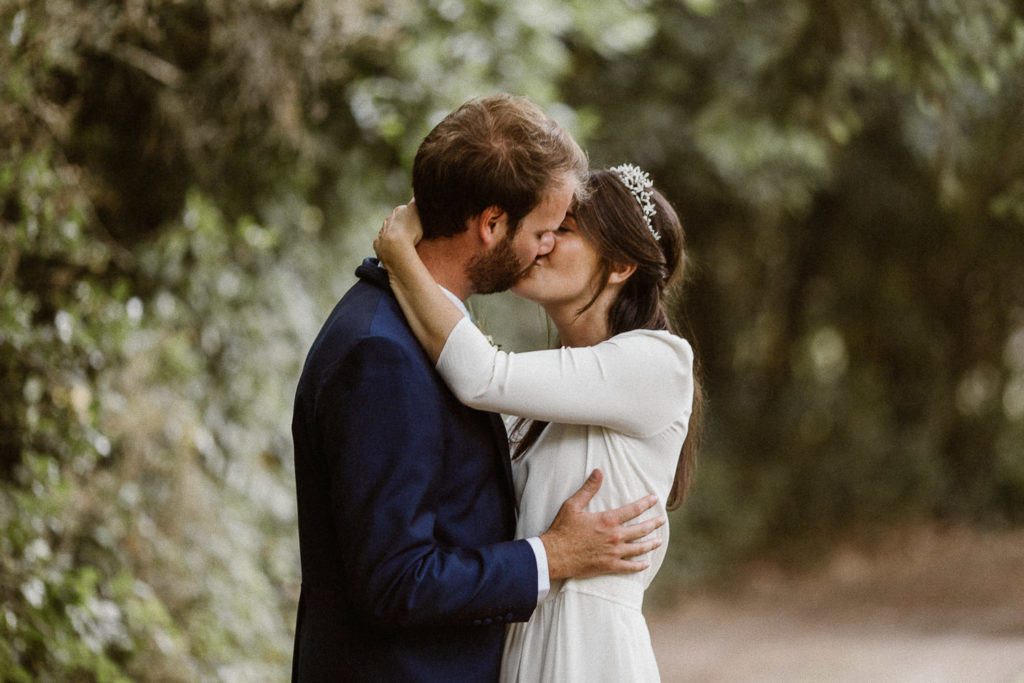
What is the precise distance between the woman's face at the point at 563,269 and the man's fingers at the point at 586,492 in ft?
1.54

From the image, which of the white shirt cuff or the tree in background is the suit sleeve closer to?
the white shirt cuff

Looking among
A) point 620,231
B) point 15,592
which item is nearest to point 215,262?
point 15,592

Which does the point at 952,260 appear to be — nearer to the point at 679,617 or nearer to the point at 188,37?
the point at 679,617

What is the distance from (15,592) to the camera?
3.47 meters

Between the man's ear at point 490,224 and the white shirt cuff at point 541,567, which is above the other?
the man's ear at point 490,224

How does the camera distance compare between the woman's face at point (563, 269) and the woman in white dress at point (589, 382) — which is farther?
the woman's face at point (563, 269)

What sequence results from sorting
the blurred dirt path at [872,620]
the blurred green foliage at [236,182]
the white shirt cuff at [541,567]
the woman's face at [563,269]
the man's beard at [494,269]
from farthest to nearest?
the blurred dirt path at [872,620] < the blurred green foliage at [236,182] < the woman's face at [563,269] < the man's beard at [494,269] < the white shirt cuff at [541,567]

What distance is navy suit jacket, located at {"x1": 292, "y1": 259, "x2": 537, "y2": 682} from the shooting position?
1842 millimetres

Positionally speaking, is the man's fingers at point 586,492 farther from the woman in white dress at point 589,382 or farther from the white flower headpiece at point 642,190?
the white flower headpiece at point 642,190

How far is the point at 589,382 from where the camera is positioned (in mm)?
2168

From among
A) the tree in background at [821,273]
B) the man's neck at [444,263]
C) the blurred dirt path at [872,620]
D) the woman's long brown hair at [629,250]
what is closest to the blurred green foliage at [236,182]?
Result: the tree in background at [821,273]

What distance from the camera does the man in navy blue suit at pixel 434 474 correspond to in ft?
6.06

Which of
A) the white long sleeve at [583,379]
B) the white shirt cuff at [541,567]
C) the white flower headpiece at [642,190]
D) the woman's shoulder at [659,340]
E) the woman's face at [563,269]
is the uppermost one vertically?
the white flower headpiece at [642,190]

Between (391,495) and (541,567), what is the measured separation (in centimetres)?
37
